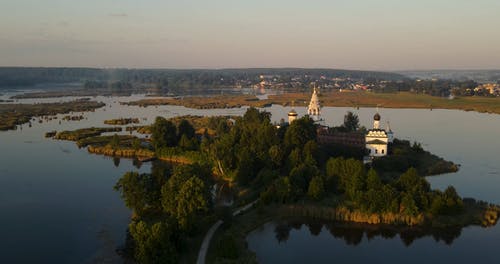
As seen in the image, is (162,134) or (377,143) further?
(162,134)

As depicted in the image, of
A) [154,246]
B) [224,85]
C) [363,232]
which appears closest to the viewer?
[154,246]

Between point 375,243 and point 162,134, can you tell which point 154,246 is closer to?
point 375,243

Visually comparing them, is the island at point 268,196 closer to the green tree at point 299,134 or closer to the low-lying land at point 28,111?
the green tree at point 299,134

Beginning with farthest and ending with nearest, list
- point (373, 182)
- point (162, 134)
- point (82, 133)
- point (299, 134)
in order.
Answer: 1. point (82, 133)
2. point (162, 134)
3. point (299, 134)
4. point (373, 182)

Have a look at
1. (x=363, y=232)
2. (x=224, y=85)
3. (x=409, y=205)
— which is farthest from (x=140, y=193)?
(x=224, y=85)

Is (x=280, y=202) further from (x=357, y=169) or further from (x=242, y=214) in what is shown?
(x=357, y=169)

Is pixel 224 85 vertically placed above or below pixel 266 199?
above

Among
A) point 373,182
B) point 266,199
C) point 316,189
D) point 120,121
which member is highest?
point 373,182
